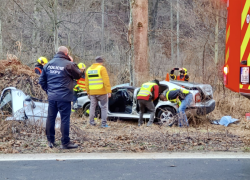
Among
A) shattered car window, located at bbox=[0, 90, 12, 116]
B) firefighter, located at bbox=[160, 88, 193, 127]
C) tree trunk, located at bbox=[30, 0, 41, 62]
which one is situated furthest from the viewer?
tree trunk, located at bbox=[30, 0, 41, 62]

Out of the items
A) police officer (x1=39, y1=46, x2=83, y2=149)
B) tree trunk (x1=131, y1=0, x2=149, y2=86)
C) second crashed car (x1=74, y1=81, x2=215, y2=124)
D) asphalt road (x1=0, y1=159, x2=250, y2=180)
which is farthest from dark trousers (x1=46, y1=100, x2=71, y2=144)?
tree trunk (x1=131, y1=0, x2=149, y2=86)

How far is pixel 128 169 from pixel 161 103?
17.2 feet

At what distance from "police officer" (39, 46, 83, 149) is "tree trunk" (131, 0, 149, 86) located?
19.9 ft

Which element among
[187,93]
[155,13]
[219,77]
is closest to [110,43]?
[155,13]

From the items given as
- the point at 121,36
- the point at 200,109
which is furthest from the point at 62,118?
the point at 121,36

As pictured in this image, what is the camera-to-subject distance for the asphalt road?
14.1 feet

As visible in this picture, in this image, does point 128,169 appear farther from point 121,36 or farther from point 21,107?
point 121,36

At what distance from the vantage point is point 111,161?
16.2 feet

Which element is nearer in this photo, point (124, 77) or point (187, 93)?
point (187, 93)

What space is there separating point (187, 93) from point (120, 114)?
2.17m

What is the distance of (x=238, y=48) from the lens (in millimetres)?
3904

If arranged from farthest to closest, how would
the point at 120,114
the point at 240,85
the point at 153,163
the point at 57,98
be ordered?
the point at 120,114 < the point at 57,98 < the point at 153,163 < the point at 240,85

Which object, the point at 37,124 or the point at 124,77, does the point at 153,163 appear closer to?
the point at 37,124

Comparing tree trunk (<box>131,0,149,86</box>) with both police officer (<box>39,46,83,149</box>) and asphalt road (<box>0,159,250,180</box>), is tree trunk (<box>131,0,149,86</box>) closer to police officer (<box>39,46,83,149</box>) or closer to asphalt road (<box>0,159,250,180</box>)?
police officer (<box>39,46,83,149</box>)
